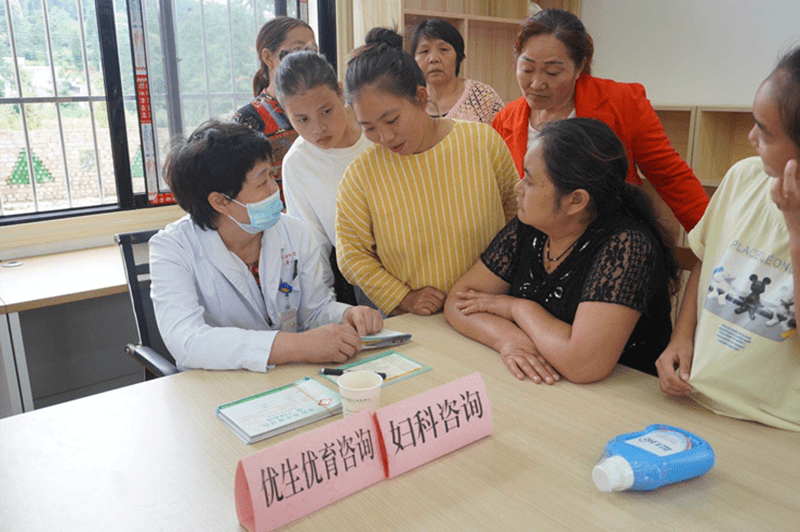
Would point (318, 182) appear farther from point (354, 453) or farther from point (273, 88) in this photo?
point (354, 453)

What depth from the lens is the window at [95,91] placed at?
9.85 ft

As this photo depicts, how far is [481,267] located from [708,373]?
0.63m

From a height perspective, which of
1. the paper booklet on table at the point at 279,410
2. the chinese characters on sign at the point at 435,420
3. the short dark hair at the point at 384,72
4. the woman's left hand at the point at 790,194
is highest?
the short dark hair at the point at 384,72

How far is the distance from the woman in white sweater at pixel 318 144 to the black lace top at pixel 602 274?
2.03 ft

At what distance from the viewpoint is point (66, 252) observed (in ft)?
10.1

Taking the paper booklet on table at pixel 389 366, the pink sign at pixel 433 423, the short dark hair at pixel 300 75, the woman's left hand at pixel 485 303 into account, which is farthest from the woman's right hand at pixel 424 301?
the short dark hair at pixel 300 75

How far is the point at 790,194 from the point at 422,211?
91 centimetres

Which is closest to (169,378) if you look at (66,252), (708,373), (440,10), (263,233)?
(263,233)

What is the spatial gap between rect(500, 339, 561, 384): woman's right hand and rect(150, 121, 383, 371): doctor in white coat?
0.34 m

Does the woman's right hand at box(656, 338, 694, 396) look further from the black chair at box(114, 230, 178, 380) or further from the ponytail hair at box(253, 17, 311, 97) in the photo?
the ponytail hair at box(253, 17, 311, 97)

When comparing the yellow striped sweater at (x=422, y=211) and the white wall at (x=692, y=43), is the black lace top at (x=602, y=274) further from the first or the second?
the white wall at (x=692, y=43)

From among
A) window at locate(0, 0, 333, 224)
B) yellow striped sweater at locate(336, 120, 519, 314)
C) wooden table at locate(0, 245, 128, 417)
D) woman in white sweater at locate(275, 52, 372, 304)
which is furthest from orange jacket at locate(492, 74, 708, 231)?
window at locate(0, 0, 333, 224)

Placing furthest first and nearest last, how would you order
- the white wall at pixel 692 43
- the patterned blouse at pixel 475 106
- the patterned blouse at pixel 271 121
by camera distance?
the white wall at pixel 692 43
the patterned blouse at pixel 475 106
the patterned blouse at pixel 271 121

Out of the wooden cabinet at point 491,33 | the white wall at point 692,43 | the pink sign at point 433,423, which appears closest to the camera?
the pink sign at point 433,423
